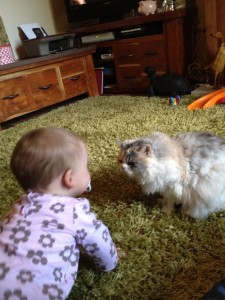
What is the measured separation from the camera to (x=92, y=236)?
0.74 meters

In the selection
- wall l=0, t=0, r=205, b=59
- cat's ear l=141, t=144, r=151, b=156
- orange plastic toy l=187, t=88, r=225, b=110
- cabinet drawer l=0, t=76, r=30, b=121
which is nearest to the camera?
cat's ear l=141, t=144, r=151, b=156

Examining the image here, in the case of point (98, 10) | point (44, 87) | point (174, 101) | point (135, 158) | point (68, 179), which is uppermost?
point (98, 10)

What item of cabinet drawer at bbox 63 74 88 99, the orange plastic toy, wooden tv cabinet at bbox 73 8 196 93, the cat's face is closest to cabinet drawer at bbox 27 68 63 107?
cabinet drawer at bbox 63 74 88 99

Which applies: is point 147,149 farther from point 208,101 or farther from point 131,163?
point 208,101

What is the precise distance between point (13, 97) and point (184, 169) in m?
1.94

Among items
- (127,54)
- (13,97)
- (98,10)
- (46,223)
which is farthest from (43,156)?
(98,10)

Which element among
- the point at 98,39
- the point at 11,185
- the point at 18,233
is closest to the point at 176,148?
the point at 18,233

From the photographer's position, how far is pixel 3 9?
304cm

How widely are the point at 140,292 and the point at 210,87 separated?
207 centimetres

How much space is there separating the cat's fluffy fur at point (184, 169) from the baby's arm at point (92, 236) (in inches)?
11.8

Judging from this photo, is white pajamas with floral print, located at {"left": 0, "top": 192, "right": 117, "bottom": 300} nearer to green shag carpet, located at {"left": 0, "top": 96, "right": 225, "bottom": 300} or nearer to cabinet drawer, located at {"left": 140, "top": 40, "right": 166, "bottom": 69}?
green shag carpet, located at {"left": 0, "top": 96, "right": 225, "bottom": 300}

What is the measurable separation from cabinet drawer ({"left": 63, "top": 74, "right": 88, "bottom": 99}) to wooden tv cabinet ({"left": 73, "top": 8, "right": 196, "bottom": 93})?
1.20 ft

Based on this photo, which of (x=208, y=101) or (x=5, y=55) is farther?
(x=5, y=55)

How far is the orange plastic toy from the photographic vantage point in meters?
2.09
